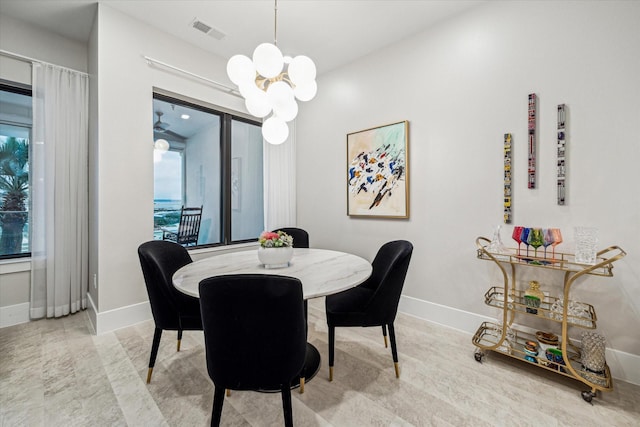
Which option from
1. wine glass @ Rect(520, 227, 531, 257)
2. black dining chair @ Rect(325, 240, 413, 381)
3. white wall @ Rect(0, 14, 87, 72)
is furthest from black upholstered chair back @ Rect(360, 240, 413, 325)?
white wall @ Rect(0, 14, 87, 72)

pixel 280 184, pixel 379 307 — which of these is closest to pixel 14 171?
pixel 280 184

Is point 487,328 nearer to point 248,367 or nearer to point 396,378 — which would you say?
point 396,378

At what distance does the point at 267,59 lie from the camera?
1649 mm

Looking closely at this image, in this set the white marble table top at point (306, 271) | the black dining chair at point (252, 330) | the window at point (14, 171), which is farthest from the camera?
the window at point (14, 171)

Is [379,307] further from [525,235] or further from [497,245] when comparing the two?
[525,235]

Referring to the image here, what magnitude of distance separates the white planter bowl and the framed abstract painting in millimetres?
1554

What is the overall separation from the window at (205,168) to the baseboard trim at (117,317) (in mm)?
788

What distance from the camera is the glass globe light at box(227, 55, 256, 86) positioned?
1753 mm

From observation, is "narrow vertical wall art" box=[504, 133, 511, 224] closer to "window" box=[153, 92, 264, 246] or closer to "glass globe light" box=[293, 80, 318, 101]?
"glass globe light" box=[293, 80, 318, 101]

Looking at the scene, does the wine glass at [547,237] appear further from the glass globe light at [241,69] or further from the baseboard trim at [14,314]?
the baseboard trim at [14,314]

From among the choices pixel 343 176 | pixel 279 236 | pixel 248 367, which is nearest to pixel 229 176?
pixel 343 176

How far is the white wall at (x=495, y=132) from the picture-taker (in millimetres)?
1806

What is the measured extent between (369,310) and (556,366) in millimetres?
1273

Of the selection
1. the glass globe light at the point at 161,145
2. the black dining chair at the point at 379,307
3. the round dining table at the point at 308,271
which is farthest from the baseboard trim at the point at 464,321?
the glass globe light at the point at 161,145
